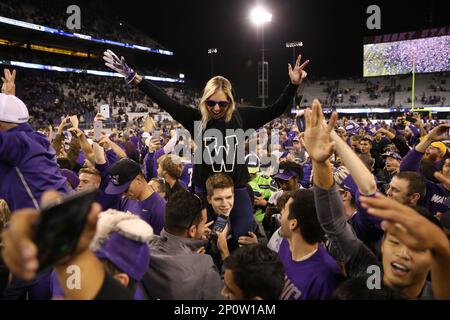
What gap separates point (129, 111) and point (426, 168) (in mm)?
29310

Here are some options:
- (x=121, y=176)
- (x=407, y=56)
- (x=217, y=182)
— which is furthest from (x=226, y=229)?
(x=407, y=56)

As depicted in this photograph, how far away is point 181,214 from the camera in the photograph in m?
2.34

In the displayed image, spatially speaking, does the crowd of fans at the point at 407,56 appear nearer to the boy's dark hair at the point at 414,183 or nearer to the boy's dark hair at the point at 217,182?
the boy's dark hair at the point at 414,183

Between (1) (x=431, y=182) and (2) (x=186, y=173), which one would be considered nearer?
(1) (x=431, y=182)

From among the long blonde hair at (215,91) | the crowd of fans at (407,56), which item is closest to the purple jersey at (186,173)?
the long blonde hair at (215,91)

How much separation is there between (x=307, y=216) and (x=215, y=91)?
4.11 ft

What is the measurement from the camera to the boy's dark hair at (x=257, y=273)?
5.70 ft

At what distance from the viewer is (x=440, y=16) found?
34.2 meters

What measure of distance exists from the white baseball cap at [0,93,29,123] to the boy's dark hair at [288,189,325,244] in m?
2.05

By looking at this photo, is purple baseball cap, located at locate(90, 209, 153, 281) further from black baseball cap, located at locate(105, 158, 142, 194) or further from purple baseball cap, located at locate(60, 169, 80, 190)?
purple baseball cap, located at locate(60, 169, 80, 190)

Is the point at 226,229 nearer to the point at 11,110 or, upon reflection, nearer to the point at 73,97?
the point at 11,110

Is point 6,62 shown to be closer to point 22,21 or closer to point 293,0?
point 22,21

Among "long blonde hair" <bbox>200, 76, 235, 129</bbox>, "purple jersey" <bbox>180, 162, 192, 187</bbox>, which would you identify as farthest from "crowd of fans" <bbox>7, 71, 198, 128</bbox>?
"long blonde hair" <bbox>200, 76, 235, 129</bbox>
